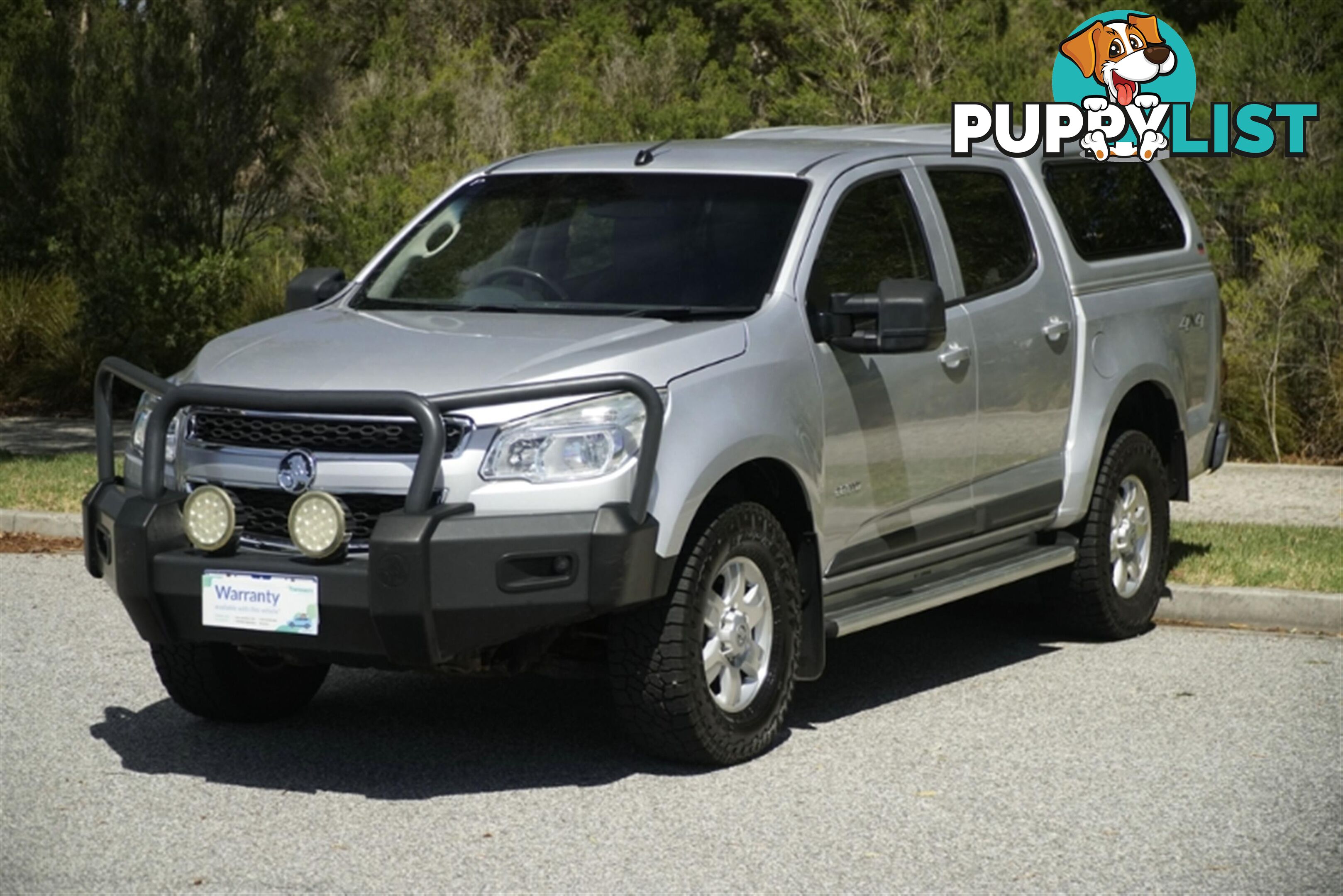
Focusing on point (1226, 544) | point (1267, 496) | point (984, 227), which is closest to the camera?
point (984, 227)

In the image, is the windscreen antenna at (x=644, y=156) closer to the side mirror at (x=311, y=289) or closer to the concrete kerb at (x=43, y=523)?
the side mirror at (x=311, y=289)

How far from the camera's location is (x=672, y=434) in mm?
6051

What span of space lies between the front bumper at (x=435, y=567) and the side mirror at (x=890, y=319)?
120 centimetres

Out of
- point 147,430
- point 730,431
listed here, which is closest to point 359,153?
point 147,430

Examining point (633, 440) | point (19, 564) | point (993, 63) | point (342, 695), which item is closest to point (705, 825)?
point (633, 440)

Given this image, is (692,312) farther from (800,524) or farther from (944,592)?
(944,592)

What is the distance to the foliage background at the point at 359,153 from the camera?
1516cm

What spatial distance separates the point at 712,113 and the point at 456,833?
15.4 meters

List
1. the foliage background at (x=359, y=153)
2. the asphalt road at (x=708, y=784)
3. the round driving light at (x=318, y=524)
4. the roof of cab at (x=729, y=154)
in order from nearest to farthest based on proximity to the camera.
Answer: the asphalt road at (x=708, y=784) → the round driving light at (x=318, y=524) → the roof of cab at (x=729, y=154) → the foliage background at (x=359, y=153)

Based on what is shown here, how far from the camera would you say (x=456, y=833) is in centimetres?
579

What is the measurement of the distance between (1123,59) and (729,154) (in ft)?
42.1

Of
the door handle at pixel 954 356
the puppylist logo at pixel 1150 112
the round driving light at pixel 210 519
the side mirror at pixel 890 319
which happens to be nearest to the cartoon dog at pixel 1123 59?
the puppylist logo at pixel 1150 112

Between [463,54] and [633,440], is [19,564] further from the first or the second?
[463,54]

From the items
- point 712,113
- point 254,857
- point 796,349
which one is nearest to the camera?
point 254,857
